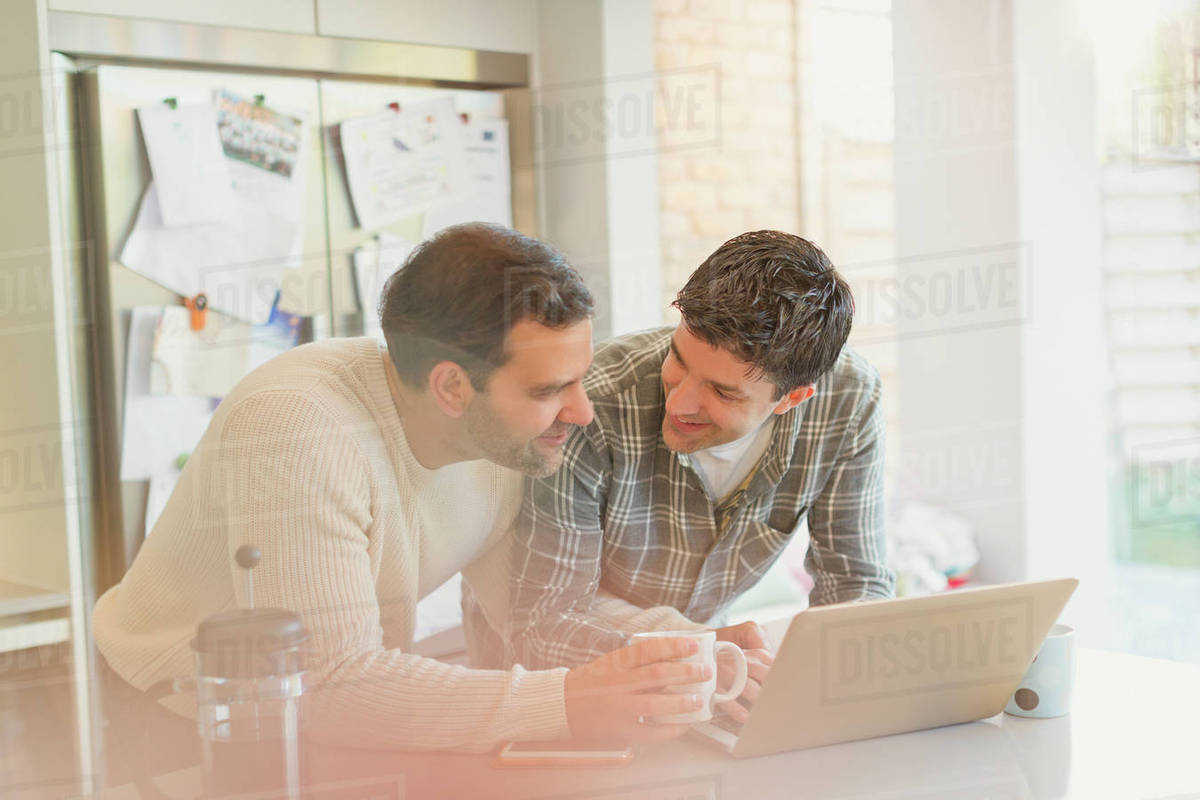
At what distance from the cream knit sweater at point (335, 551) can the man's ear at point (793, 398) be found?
300 mm

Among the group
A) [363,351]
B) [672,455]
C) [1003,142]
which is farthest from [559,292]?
[1003,142]

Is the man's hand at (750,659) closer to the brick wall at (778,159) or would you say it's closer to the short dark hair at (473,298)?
the short dark hair at (473,298)

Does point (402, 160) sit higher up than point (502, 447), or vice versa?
point (402, 160)

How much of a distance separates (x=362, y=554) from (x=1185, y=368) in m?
1.71

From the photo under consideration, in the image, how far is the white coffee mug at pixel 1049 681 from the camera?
2.67ft

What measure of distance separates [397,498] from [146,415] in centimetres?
55

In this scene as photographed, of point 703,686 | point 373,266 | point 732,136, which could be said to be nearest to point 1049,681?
point 703,686

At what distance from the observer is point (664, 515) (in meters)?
1.02

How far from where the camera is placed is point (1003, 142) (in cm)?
182

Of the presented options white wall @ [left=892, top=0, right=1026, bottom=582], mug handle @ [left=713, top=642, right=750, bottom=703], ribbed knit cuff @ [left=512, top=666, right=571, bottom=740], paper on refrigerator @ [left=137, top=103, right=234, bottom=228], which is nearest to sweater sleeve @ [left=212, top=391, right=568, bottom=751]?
ribbed knit cuff @ [left=512, top=666, right=571, bottom=740]

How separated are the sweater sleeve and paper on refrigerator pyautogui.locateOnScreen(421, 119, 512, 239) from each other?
0.40 meters

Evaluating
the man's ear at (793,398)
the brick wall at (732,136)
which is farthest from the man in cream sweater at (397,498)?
the brick wall at (732,136)

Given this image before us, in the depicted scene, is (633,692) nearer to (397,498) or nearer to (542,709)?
(542,709)

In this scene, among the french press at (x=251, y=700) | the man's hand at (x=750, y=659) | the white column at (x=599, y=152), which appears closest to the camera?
the french press at (x=251, y=700)
